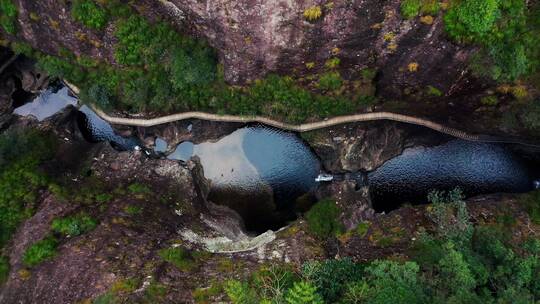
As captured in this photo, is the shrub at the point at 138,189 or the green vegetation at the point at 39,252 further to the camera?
the shrub at the point at 138,189

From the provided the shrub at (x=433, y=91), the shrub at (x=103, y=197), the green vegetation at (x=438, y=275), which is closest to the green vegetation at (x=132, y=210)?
the shrub at (x=103, y=197)

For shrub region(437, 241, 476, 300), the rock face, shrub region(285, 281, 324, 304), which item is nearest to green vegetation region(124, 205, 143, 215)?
the rock face

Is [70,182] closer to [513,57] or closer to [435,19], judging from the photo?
[435,19]

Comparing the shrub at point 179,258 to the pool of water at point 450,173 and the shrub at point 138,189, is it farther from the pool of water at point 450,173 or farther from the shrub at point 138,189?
the pool of water at point 450,173

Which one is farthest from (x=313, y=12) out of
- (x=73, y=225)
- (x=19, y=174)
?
(x=19, y=174)

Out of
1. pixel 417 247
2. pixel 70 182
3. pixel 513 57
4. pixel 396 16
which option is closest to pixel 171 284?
pixel 70 182

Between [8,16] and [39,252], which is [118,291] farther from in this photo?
[8,16]

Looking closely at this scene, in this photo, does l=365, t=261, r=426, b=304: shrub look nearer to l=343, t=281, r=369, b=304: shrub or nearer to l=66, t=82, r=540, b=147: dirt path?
l=343, t=281, r=369, b=304: shrub
